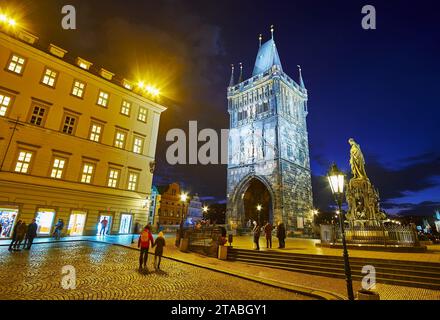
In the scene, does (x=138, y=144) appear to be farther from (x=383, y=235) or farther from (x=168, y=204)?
(x=168, y=204)

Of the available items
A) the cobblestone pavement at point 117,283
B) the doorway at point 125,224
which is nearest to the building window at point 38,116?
the doorway at point 125,224

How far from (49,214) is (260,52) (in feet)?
149

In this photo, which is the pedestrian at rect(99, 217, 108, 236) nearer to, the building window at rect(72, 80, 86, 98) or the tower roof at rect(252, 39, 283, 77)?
the building window at rect(72, 80, 86, 98)

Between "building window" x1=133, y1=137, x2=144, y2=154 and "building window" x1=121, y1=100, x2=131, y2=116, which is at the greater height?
"building window" x1=121, y1=100, x2=131, y2=116

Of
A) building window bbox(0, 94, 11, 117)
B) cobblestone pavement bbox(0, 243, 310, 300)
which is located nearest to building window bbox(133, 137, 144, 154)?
building window bbox(0, 94, 11, 117)

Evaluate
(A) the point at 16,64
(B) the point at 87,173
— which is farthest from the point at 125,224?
(A) the point at 16,64

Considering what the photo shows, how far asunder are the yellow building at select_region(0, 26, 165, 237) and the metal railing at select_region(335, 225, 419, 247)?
63.5 feet

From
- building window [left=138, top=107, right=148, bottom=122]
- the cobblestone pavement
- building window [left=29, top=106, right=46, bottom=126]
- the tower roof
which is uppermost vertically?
the tower roof

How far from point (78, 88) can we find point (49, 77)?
2.27 meters

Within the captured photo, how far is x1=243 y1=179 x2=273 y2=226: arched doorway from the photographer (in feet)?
125

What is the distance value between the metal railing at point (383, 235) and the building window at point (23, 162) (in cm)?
2331

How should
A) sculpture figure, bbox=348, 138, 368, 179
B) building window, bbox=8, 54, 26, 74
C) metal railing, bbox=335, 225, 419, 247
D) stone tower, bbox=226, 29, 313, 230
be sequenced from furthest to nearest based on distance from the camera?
stone tower, bbox=226, 29, 313, 230 → building window, bbox=8, 54, 26, 74 → sculpture figure, bbox=348, 138, 368, 179 → metal railing, bbox=335, 225, 419, 247
